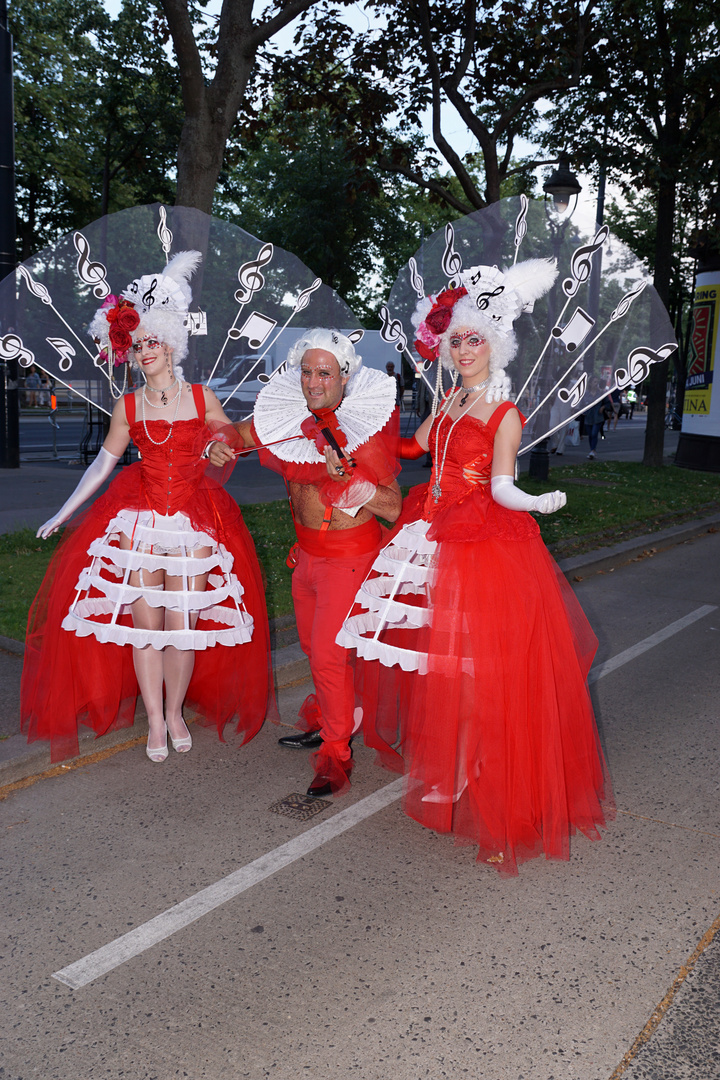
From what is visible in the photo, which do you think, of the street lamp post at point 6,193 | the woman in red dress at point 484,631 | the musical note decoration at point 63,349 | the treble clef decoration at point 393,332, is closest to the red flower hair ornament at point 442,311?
the woman in red dress at point 484,631

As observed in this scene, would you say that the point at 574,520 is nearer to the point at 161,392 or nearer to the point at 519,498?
the point at 161,392

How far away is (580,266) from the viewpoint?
409 cm

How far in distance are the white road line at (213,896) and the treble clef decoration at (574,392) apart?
6.52ft

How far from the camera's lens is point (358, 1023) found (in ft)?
8.61

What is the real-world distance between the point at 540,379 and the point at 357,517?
3.65ft

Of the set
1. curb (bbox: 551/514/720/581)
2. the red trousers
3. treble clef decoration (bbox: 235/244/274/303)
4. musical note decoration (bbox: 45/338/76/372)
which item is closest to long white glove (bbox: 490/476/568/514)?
the red trousers

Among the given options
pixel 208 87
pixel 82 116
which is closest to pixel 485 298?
pixel 208 87

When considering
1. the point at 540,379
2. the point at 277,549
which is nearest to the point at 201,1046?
the point at 540,379

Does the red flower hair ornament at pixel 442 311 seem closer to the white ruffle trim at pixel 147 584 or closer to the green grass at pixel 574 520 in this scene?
the white ruffle trim at pixel 147 584

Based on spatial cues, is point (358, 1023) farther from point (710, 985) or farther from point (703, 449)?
point (703, 449)

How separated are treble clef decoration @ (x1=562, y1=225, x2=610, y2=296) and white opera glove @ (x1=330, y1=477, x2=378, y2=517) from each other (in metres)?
1.28

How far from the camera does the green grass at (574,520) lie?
7094 mm

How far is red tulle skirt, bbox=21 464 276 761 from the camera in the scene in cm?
420

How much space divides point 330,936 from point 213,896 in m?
A: 0.48
